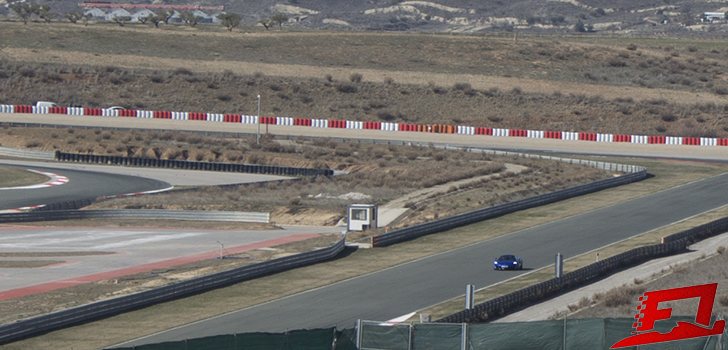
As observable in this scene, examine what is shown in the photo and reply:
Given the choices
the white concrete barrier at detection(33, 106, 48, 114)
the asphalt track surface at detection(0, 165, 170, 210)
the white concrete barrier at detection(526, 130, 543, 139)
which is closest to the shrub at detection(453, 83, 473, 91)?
the white concrete barrier at detection(526, 130, 543, 139)

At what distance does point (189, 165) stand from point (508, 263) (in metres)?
36.8

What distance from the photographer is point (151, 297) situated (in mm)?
39969

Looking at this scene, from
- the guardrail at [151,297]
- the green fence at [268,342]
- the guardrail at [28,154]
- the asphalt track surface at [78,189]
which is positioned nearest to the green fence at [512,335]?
the green fence at [268,342]

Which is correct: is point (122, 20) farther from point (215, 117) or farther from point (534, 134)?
point (534, 134)

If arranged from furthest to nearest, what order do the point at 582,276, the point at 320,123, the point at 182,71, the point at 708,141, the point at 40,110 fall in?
the point at 182,71 < the point at 40,110 < the point at 320,123 < the point at 708,141 < the point at 582,276

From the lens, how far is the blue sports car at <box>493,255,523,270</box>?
46844 mm

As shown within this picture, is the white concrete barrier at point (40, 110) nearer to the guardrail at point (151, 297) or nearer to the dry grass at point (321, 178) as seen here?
the dry grass at point (321, 178)

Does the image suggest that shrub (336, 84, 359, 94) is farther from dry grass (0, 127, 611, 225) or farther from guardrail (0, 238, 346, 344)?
guardrail (0, 238, 346, 344)

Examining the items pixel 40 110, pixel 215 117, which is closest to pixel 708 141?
pixel 215 117

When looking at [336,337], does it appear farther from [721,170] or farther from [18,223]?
[721,170]

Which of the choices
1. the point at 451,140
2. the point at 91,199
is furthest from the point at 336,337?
the point at 451,140

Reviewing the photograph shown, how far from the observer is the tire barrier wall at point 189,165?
77.1 meters

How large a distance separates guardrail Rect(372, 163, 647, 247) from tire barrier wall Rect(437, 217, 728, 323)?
965 cm

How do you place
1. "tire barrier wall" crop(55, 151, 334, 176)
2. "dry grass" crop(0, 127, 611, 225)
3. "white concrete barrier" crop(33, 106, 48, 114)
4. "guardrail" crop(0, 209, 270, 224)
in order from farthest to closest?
"white concrete barrier" crop(33, 106, 48, 114)
"tire barrier wall" crop(55, 151, 334, 176)
"dry grass" crop(0, 127, 611, 225)
"guardrail" crop(0, 209, 270, 224)
